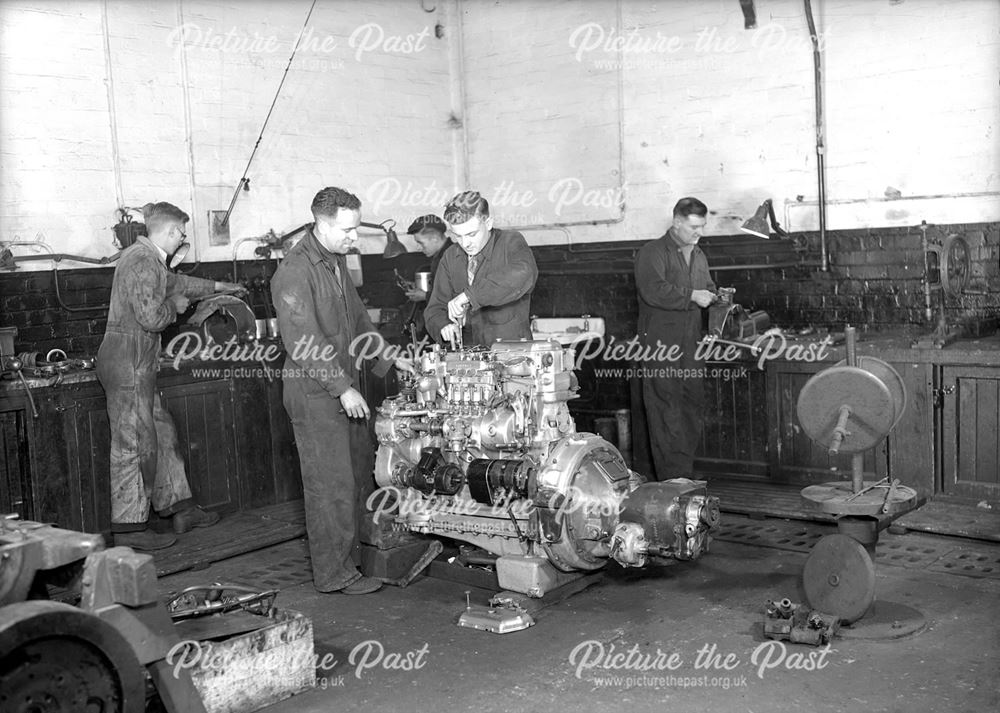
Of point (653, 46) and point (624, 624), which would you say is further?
point (653, 46)

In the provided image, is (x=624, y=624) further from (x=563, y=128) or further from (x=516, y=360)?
(x=563, y=128)

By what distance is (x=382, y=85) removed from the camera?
802 centimetres

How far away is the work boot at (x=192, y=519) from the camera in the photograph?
589 centimetres

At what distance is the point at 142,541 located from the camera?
555cm

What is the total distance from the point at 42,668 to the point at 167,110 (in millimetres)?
4680

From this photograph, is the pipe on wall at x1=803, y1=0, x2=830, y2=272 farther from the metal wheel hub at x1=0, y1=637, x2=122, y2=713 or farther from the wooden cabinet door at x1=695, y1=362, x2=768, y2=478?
the metal wheel hub at x1=0, y1=637, x2=122, y2=713

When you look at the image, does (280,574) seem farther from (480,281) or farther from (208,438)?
(480,281)

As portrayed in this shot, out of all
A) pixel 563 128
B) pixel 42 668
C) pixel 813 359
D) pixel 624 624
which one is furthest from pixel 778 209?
pixel 42 668

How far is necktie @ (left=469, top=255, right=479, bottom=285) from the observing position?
16.8 feet

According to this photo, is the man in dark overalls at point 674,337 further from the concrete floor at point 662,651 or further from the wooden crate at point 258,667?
the wooden crate at point 258,667

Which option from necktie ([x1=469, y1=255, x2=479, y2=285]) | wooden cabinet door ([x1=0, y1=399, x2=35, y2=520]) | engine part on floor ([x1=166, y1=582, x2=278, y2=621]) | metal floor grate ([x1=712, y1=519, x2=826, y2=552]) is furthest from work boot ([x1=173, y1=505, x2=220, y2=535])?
metal floor grate ([x1=712, y1=519, x2=826, y2=552])

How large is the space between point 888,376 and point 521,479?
1.56 metres

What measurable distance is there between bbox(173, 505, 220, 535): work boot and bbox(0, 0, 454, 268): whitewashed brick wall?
166cm

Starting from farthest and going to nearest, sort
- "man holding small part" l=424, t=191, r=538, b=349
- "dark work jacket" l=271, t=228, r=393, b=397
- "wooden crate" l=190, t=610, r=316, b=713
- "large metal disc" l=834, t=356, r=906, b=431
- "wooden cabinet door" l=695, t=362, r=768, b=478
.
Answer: "wooden cabinet door" l=695, t=362, r=768, b=478, "man holding small part" l=424, t=191, r=538, b=349, "dark work jacket" l=271, t=228, r=393, b=397, "large metal disc" l=834, t=356, r=906, b=431, "wooden crate" l=190, t=610, r=316, b=713
